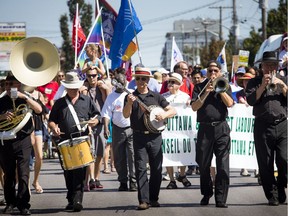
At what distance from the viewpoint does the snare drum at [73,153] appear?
12.4 m

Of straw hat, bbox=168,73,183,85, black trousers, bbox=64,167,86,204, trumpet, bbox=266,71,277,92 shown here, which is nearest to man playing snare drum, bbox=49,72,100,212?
black trousers, bbox=64,167,86,204

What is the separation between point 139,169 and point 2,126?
6.89 feet

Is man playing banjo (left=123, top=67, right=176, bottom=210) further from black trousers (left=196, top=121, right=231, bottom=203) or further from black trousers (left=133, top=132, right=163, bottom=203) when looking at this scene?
black trousers (left=196, top=121, right=231, bottom=203)

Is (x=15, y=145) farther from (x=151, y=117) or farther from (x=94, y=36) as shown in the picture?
(x=94, y=36)

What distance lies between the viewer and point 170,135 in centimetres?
1584

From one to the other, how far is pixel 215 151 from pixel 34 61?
2983 mm

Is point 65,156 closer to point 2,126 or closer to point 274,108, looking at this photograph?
point 2,126

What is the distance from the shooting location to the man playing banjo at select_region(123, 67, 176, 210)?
42.0ft

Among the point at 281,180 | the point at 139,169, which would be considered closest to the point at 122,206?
the point at 139,169

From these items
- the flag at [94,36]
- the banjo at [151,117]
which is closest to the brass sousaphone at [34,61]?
the banjo at [151,117]

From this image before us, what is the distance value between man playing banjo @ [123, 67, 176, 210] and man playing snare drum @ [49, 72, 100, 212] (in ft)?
1.94

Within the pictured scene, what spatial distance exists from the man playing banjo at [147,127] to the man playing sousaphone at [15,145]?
4.99 feet

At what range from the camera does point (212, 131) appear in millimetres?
12844

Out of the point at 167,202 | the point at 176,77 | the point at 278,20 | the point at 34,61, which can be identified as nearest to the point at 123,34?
the point at 176,77
